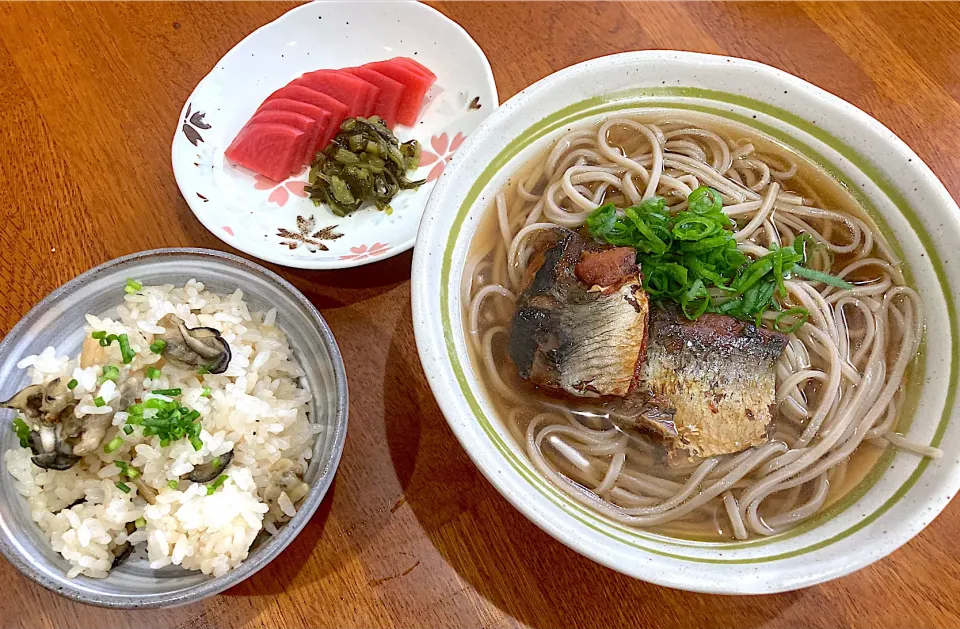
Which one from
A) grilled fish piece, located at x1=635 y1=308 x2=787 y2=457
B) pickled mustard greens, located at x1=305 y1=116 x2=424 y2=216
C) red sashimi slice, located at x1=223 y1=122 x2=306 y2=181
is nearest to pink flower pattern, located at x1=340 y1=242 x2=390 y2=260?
pickled mustard greens, located at x1=305 y1=116 x2=424 y2=216

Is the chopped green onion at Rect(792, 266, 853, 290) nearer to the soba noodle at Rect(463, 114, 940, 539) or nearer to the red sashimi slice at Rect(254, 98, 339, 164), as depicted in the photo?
the soba noodle at Rect(463, 114, 940, 539)

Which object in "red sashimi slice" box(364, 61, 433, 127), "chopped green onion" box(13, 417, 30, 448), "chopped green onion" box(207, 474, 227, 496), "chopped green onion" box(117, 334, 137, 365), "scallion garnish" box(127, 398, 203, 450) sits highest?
"red sashimi slice" box(364, 61, 433, 127)

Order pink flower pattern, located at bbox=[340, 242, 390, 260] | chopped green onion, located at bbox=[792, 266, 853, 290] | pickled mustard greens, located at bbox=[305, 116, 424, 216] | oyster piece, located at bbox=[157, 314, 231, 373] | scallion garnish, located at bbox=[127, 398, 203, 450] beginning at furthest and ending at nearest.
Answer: pickled mustard greens, located at bbox=[305, 116, 424, 216] → pink flower pattern, located at bbox=[340, 242, 390, 260] → chopped green onion, located at bbox=[792, 266, 853, 290] → oyster piece, located at bbox=[157, 314, 231, 373] → scallion garnish, located at bbox=[127, 398, 203, 450]

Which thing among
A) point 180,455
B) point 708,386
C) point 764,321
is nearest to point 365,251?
point 180,455

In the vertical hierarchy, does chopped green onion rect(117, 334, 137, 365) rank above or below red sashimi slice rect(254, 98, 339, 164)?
below

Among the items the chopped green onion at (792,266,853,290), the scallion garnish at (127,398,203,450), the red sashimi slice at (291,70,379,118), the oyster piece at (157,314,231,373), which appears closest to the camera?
the scallion garnish at (127,398,203,450)

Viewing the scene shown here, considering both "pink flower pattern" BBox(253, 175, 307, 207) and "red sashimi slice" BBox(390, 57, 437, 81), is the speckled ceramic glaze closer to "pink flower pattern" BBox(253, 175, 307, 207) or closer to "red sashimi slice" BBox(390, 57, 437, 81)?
"pink flower pattern" BBox(253, 175, 307, 207)

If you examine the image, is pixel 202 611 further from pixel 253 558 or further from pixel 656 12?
pixel 656 12

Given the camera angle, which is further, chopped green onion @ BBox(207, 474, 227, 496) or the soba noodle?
the soba noodle
